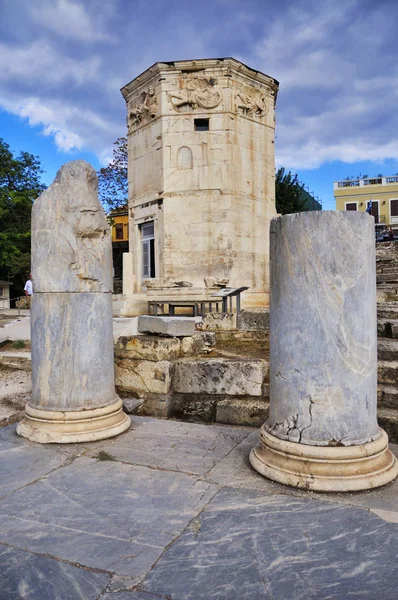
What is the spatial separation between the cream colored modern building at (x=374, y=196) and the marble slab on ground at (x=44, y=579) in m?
39.0

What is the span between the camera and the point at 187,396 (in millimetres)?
4859

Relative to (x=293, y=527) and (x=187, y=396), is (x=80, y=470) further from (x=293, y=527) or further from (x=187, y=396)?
(x=187, y=396)

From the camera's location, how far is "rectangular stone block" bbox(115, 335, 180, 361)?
192 inches

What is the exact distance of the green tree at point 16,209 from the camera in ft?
76.1

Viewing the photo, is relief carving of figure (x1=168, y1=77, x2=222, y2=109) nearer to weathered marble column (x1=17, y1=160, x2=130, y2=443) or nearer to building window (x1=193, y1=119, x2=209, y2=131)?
building window (x1=193, y1=119, x2=209, y2=131)

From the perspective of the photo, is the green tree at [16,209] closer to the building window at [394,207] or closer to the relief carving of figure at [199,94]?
the relief carving of figure at [199,94]

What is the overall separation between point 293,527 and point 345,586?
1.55 feet

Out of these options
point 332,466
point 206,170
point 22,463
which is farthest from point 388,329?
point 206,170

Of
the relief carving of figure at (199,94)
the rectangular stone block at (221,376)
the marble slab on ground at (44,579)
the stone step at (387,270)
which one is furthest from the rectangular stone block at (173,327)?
the relief carving of figure at (199,94)

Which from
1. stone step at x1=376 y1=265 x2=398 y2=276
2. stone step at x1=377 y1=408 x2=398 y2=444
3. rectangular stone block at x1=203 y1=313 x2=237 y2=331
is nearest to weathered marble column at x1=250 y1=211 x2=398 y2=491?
→ stone step at x1=377 y1=408 x2=398 y2=444

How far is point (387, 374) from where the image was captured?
435 cm

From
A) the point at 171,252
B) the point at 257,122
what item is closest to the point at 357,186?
the point at 257,122

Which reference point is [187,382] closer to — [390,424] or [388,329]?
[390,424]

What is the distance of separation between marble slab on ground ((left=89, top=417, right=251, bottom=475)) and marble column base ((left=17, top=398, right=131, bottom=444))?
0.16 metres
